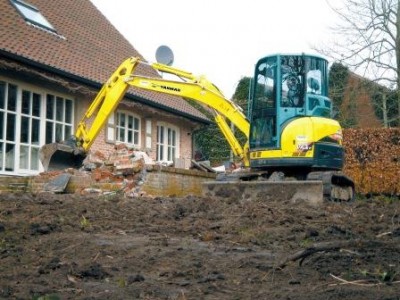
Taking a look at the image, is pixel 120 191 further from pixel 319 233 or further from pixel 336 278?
pixel 336 278

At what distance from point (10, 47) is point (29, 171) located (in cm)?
339

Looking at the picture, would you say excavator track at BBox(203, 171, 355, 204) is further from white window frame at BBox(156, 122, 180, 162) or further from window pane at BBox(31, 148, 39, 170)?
white window frame at BBox(156, 122, 180, 162)

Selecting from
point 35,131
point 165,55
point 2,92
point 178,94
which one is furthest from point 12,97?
point 165,55

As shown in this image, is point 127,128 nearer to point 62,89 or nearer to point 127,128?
point 127,128

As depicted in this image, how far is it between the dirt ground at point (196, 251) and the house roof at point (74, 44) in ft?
28.7

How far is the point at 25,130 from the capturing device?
54.3 ft

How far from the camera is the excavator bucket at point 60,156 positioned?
48.8 ft

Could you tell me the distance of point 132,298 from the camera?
14.4 feet

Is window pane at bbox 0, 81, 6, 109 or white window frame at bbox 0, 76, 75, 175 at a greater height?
window pane at bbox 0, 81, 6, 109

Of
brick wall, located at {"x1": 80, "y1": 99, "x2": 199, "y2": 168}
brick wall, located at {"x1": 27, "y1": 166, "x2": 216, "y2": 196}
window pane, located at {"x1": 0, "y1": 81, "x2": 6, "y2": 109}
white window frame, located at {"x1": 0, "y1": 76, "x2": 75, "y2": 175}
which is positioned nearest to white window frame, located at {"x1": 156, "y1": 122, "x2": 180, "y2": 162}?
brick wall, located at {"x1": 80, "y1": 99, "x2": 199, "y2": 168}

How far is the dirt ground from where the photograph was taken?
4.62 meters

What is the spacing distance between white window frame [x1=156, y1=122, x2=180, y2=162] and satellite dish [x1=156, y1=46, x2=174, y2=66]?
11.4 feet

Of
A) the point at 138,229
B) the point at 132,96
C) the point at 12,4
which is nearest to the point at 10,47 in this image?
the point at 12,4

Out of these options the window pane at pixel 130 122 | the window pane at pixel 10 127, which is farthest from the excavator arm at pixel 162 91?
the window pane at pixel 130 122
